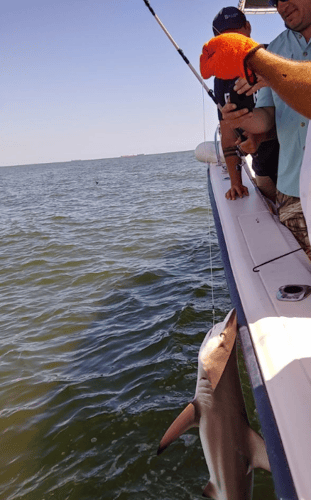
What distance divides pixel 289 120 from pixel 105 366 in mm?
3151

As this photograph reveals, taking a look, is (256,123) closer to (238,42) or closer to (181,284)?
(238,42)

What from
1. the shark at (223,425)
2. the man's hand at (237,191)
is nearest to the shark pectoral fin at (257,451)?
the shark at (223,425)

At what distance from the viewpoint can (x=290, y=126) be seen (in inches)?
111

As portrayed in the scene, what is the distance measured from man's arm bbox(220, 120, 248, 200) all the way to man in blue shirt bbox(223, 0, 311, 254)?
2.90 ft

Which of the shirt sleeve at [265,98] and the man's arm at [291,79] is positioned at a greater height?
the shirt sleeve at [265,98]

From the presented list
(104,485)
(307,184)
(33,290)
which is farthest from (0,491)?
(33,290)

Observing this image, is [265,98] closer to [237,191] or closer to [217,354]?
[237,191]

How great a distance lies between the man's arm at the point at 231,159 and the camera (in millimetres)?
4262

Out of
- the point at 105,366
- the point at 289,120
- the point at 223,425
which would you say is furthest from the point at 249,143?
the point at 105,366

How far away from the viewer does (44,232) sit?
12.2m

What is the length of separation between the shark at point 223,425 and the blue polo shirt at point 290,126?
127 centimetres

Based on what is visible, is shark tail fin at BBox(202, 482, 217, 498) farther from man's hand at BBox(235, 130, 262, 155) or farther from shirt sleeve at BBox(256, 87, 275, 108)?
shirt sleeve at BBox(256, 87, 275, 108)

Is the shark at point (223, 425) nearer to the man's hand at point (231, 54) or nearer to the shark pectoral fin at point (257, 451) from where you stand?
the shark pectoral fin at point (257, 451)

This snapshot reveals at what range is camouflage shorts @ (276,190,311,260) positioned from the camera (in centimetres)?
297
